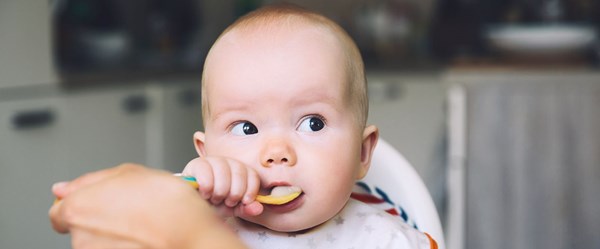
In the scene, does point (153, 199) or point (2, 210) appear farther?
point (2, 210)

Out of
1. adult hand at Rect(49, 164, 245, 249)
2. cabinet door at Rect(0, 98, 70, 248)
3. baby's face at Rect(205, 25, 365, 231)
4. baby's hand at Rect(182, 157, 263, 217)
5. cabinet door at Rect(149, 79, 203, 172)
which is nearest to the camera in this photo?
adult hand at Rect(49, 164, 245, 249)

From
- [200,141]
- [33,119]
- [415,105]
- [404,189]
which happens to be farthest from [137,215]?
[415,105]

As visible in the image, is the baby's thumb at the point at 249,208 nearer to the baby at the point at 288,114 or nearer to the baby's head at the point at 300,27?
the baby at the point at 288,114

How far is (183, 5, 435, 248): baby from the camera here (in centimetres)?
72

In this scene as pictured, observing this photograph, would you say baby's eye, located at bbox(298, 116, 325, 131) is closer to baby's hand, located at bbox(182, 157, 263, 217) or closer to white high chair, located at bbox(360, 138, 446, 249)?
baby's hand, located at bbox(182, 157, 263, 217)

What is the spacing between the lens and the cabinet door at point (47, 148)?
70.3 inches

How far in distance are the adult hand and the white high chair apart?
0.58m

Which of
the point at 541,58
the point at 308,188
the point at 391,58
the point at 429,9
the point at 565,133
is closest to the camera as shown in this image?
the point at 308,188

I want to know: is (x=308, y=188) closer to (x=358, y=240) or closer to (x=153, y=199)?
(x=358, y=240)

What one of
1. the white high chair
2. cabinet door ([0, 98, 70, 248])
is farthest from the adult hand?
cabinet door ([0, 98, 70, 248])

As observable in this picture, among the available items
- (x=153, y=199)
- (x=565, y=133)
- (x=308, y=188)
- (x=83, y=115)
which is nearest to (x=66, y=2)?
(x=83, y=115)

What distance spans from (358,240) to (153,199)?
42 cm

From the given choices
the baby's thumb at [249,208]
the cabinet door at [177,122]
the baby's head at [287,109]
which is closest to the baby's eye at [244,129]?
the baby's head at [287,109]

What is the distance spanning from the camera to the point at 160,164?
8.20 feet
